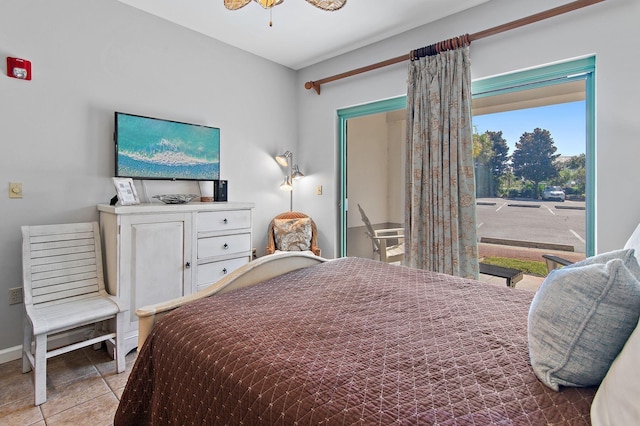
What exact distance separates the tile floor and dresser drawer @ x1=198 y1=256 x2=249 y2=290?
72cm

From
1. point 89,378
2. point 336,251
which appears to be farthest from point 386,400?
point 336,251

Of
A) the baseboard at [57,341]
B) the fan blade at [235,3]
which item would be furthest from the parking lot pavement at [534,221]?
the baseboard at [57,341]

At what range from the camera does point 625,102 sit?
2166 mm

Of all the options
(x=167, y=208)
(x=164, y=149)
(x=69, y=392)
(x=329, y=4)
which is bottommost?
(x=69, y=392)

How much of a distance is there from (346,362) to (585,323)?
0.60 metres

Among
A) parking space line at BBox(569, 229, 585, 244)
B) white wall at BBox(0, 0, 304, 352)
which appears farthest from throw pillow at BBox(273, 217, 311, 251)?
parking space line at BBox(569, 229, 585, 244)

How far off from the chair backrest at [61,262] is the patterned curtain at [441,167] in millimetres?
2561

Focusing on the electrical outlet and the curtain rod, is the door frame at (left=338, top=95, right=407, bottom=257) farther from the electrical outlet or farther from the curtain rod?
the electrical outlet

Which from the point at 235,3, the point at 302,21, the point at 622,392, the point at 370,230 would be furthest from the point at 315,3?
the point at 370,230

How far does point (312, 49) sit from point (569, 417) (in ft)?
12.1

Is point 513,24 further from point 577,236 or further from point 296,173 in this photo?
point 296,173

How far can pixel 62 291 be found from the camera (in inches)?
90.7

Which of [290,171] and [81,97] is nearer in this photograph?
[81,97]

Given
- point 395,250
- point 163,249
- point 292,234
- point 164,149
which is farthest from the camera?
point 292,234
